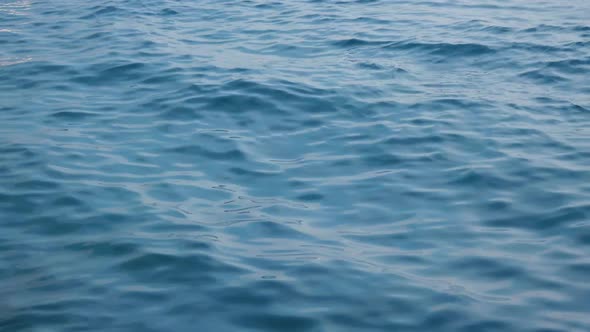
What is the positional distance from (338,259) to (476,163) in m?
2.35

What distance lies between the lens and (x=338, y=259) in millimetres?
5574

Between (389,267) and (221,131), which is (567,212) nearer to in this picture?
(389,267)

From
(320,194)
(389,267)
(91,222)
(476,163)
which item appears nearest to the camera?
(389,267)

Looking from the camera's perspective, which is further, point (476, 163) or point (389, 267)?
point (476, 163)

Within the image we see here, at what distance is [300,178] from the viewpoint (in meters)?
6.98

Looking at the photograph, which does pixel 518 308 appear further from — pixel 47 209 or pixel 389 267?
pixel 47 209

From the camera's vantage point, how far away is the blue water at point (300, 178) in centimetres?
502

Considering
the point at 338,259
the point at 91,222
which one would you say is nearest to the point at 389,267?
the point at 338,259

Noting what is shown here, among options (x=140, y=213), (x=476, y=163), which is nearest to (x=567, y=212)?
(x=476, y=163)

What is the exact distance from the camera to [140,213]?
6.31m

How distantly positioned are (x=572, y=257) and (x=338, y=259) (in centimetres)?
188

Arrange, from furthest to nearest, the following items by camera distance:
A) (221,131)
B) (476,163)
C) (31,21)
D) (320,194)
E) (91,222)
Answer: (31,21)
(221,131)
(476,163)
(320,194)
(91,222)

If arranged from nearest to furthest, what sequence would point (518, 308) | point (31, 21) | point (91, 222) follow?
point (518, 308) < point (91, 222) < point (31, 21)

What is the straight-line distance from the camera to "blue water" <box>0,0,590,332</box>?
502cm
